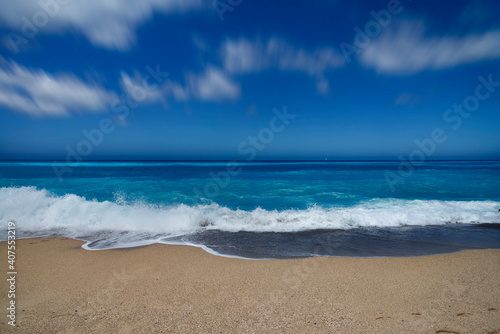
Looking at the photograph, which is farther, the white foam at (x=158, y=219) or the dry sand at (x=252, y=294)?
the white foam at (x=158, y=219)

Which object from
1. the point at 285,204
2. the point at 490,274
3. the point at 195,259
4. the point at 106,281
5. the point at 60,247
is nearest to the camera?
the point at 106,281

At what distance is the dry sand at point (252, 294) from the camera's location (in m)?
3.04

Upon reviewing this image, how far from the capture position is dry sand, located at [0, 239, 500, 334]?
3.04 metres

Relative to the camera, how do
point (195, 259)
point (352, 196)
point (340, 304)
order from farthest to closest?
1. point (352, 196)
2. point (195, 259)
3. point (340, 304)

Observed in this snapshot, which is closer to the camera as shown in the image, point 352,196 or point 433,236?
point 433,236

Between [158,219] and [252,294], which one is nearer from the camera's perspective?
[252,294]

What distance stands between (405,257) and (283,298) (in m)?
3.77

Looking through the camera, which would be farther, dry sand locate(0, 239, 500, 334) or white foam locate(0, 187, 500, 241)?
white foam locate(0, 187, 500, 241)

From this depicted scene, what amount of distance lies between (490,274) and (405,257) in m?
1.43

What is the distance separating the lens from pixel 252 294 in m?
3.77

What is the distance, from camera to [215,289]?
3934 mm

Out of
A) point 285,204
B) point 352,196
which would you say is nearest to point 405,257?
point 285,204

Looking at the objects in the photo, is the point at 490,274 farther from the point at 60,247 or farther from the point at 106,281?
the point at 60,247

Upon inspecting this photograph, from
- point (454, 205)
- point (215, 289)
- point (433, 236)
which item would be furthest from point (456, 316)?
point (454, 205)
